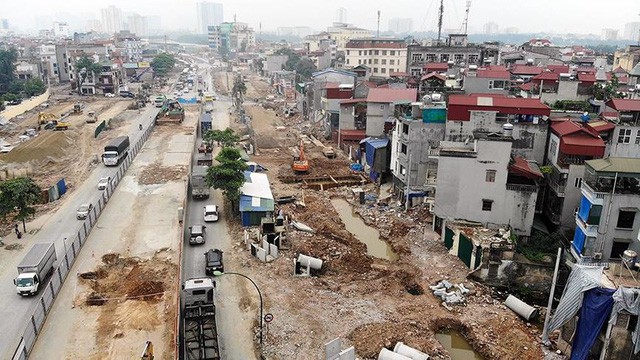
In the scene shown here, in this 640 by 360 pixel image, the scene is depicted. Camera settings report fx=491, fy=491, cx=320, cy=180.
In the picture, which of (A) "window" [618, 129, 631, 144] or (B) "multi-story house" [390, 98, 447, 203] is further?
(B) "multi-story house" [390, 98, 447, 203]

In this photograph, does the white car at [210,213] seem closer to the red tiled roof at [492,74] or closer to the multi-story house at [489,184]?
the multi-story house at [489,184]

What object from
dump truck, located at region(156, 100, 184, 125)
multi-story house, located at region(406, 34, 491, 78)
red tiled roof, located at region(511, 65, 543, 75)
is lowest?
dump truck, located at region(156, 100, 184, 125)

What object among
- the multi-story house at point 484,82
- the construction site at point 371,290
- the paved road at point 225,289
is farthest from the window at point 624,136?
the paved road at point 225,289

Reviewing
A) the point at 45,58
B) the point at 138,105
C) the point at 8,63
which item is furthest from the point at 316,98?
the point at 45,58

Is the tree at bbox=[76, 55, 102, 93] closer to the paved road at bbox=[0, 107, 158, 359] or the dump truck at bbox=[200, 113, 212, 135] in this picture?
the dump truck at bbox=[200, 113, 212, 135]

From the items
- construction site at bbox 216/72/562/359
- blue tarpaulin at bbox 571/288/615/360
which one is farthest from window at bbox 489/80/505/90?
blue tarpaulin at bbox 571/288/615/360

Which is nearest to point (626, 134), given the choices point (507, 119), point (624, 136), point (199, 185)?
point (624, 136)

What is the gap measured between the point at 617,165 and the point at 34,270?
30.6 meters

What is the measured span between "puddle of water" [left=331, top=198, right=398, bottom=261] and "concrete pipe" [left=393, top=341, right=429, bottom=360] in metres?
11.6

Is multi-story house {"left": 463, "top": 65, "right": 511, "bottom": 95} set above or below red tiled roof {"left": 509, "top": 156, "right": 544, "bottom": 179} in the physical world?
above

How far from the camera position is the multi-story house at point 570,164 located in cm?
3127

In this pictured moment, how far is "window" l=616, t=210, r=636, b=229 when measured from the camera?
25328mm

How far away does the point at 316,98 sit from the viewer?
75.1 metres

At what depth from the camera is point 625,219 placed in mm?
25406
